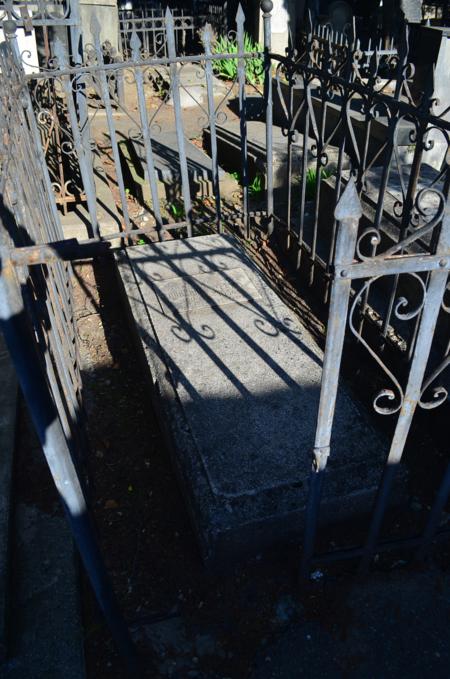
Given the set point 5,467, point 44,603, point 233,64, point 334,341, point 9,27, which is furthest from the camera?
point 233,64

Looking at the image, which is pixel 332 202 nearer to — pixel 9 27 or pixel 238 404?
pixel 238 404

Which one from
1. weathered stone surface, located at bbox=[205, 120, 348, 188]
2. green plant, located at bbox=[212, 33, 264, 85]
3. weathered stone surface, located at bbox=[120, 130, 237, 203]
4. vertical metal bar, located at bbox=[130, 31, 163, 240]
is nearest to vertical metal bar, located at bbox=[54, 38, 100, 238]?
vertical metal bar, located at bbox=[130, 31, 163, 240]

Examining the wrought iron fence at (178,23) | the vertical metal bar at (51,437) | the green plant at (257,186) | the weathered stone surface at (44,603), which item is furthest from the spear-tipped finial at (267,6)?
the wrought iron fence at (178,23)

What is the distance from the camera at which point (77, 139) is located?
13.7 ft

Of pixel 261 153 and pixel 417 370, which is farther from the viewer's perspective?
pixel 261 153

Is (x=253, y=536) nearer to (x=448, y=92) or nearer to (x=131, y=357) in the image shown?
(x=131, y=357)

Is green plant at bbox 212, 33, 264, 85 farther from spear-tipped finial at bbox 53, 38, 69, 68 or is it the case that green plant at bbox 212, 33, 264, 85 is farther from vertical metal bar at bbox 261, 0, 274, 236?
spear-tipped finial at bbox 53, 38, 69, 68

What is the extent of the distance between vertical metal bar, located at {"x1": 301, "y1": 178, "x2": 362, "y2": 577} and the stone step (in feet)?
4.07

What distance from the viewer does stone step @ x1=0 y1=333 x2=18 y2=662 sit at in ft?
7.04

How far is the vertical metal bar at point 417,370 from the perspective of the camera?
5.36 feet

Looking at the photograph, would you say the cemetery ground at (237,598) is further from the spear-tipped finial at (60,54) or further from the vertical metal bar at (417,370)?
the spear-tipped finial at (60,54)

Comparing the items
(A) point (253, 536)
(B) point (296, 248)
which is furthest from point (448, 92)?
(A) point (253, 536)

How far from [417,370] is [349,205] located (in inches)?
27.4

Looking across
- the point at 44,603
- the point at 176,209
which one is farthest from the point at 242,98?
the point at 44,603
